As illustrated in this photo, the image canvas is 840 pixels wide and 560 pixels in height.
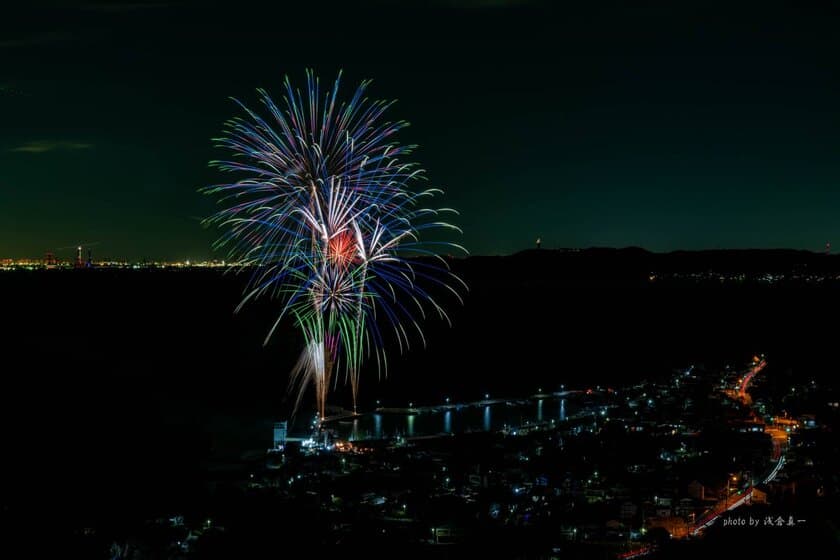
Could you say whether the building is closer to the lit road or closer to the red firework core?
the red firework core

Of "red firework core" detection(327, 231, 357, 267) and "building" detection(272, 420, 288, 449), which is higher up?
"red firework core" detection(327, 231, 357, 267)

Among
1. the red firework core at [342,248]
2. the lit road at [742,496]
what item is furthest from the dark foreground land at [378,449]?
the red firework core at [342,248]

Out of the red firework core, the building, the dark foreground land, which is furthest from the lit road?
the building

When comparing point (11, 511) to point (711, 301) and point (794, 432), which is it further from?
point (711, 301)

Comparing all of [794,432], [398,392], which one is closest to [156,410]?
[398,392]

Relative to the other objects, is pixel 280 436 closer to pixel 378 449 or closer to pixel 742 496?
pixel 378 449
